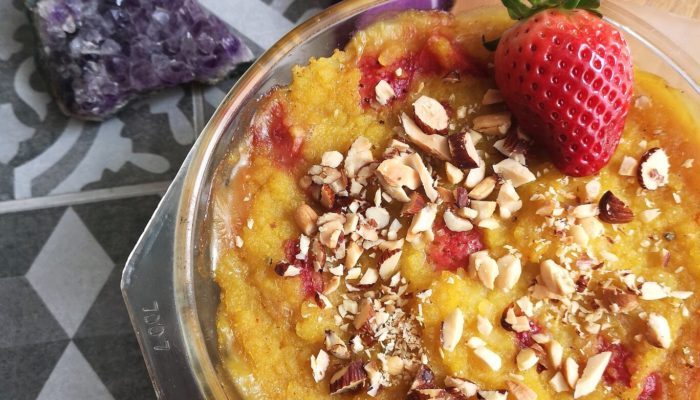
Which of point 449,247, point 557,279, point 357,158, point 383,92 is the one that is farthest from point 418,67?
point 557,279

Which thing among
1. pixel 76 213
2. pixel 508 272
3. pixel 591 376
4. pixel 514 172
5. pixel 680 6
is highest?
pixel 680 6

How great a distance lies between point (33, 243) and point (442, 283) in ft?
3.02

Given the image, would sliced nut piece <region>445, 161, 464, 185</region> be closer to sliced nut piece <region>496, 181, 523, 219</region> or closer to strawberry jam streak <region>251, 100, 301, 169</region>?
sliced nut piece <region>496, 181, 523, 219</region>

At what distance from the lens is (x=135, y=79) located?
53.4 inches

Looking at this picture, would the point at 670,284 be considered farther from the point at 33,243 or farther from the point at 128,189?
the point at 33,243

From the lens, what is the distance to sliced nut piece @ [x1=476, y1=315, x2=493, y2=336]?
3.16 ft

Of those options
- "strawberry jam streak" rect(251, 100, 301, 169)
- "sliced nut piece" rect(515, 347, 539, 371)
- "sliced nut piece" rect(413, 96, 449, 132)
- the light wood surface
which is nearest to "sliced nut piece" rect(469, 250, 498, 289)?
"sliced nut piece" rect(515, 347, 539, 371)

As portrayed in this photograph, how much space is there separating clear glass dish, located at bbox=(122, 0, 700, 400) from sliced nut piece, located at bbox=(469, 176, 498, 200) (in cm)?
32

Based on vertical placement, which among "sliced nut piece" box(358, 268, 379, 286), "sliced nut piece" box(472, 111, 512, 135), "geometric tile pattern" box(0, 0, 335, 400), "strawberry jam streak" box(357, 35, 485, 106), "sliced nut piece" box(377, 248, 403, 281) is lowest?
"geometric tile pattern" box(0, 0, 335, 400)

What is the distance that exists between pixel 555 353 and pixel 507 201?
Result: 0.24 metres

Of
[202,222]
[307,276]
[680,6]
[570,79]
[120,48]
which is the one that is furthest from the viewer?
[120,48]

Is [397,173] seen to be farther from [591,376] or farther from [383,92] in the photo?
[591,376]

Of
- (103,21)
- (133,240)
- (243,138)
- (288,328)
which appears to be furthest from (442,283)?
(103,21)

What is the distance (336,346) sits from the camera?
3.27 ft
